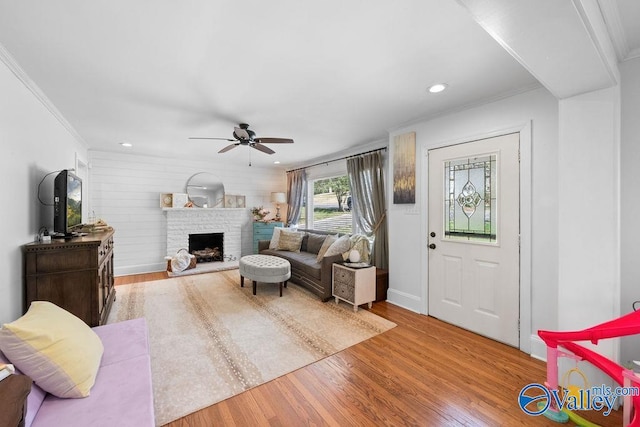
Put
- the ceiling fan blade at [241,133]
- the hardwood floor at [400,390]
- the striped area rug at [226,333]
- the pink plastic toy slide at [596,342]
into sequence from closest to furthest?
1. the pink plastic toy slide at [596,342]
2. the hardwood floor at [400,390]
3. the striped area rug at [226,333]
4. the ceiling fan blade at [241,133]

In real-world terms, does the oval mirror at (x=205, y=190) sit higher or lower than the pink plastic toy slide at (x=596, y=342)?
higher

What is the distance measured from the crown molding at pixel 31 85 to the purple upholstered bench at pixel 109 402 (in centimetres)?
206

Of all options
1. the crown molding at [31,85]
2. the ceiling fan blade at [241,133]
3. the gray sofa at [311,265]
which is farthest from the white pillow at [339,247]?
the crown molding at [31,85]

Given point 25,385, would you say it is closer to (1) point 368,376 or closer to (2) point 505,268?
(1) point 368,376

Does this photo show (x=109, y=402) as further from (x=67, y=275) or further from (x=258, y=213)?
(x=258, y=213)

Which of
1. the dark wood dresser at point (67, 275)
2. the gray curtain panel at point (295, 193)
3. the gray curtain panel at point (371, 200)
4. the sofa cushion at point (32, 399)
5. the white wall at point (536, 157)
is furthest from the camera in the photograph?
the gray curtain panel at point (295, 193)

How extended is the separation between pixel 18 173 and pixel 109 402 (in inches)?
80.0

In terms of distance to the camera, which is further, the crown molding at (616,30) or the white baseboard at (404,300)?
the white baseboard at (404,300)

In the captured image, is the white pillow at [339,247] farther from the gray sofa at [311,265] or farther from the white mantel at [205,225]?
the white mantel at [205,225]

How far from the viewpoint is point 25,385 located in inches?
38.6

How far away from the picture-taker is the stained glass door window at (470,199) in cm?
262

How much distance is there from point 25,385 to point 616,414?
3.26 meters

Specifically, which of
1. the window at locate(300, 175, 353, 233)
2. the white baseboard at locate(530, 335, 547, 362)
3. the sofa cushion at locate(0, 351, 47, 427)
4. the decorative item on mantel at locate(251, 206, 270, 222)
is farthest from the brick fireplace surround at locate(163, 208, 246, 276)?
the white baseboard at locate(530, 335, 547, 362)

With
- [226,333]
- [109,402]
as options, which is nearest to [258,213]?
[226,333]
